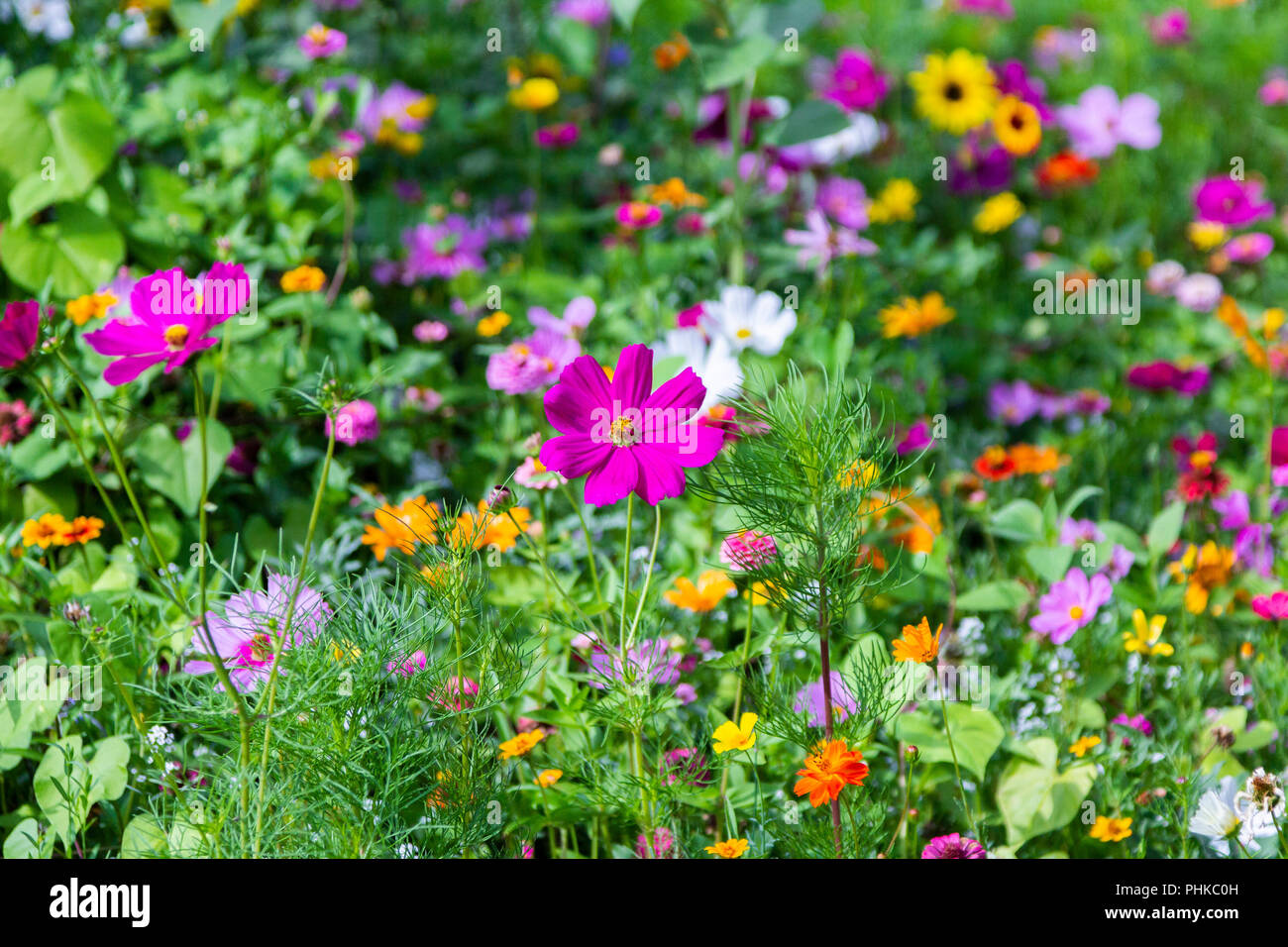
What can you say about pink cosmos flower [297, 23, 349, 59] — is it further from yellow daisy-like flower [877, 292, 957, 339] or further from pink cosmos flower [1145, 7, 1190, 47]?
pink cosmos flower [1145, 7, 1190, 47]

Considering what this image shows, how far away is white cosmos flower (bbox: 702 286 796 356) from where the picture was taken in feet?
5.41

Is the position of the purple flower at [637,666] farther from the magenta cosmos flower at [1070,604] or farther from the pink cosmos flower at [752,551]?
the magenta cosmos flower at [1070,604]

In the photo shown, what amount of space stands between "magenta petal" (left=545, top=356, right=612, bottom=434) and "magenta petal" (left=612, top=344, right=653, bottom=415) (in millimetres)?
11

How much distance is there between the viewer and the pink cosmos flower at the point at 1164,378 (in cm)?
185

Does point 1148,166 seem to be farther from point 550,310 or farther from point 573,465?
point 573,465

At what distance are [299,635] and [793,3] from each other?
129 centimetres

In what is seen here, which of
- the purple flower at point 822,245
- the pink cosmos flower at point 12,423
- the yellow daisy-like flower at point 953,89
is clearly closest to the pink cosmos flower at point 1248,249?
the yellow daisy-like flower at point 953,89

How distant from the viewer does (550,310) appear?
1.99m

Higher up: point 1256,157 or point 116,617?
point 1256,157

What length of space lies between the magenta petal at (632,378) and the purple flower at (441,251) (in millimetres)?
992

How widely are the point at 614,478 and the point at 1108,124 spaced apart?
1.87 metres

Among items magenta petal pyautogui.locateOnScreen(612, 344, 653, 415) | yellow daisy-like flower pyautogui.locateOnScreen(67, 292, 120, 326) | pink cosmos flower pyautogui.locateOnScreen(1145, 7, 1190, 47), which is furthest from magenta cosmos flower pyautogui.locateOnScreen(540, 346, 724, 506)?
pink cosmos flower pyautogui.locateOnScreen(1145, 7, 1190, 47)
